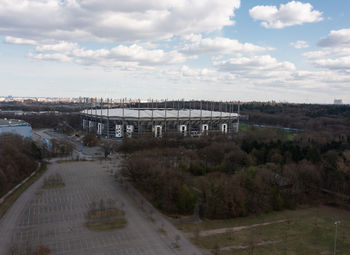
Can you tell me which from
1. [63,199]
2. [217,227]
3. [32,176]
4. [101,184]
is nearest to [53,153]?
[32,176]

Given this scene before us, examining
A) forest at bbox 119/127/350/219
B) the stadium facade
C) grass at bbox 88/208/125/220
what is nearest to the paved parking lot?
grass at bbox 88/208/125/220

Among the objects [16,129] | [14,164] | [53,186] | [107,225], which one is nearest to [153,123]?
[16,129]

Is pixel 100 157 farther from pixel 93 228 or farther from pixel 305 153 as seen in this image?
pixel 305 153

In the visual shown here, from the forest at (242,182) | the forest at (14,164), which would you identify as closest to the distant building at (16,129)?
the forest at (14,164)

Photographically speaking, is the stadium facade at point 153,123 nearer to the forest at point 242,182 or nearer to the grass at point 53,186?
the forest at point 242,182

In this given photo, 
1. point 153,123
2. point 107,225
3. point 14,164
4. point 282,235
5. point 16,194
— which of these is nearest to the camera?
point 282,235

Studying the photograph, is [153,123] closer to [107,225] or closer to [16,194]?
[16,194]
